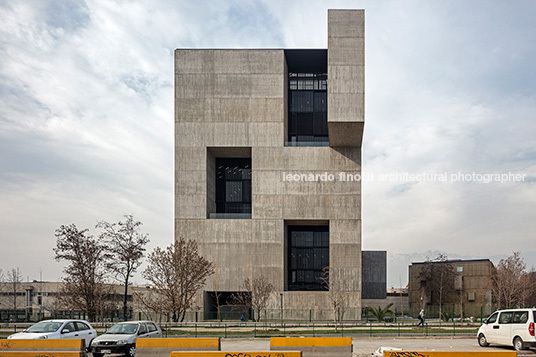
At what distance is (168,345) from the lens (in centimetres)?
1961

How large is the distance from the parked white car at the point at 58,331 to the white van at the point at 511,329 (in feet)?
61.9

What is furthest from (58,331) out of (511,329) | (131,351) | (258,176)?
(258,176)

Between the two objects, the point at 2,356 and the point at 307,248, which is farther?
the point at 307,248

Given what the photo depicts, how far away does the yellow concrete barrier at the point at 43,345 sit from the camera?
763 inches

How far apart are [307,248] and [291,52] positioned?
2314 cm

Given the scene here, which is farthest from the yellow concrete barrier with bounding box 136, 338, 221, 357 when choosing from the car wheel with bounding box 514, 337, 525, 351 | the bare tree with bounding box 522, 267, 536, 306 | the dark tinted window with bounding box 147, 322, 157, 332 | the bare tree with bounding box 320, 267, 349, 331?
the bare tree with bounding box 522, 267, 536, 306

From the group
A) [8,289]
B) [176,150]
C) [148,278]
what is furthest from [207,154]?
[8,289]

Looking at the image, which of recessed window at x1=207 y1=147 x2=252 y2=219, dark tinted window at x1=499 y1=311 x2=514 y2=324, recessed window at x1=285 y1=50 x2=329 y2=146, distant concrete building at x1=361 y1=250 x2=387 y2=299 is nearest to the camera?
dark tinted window at x1=499 y1=311 x2=514 y2=324

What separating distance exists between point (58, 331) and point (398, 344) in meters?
17.3

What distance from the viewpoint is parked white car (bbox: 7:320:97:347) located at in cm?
2167

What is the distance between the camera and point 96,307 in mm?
44688

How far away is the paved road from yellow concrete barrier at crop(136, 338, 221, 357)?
7010 millimetres

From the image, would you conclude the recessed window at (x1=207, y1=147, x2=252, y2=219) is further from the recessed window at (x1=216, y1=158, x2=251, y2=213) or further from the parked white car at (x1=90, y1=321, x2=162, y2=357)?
the parked white car at (x1=90, y1=321, x2=162, y2=357)

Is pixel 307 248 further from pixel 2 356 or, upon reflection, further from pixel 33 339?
pixel 2 356
